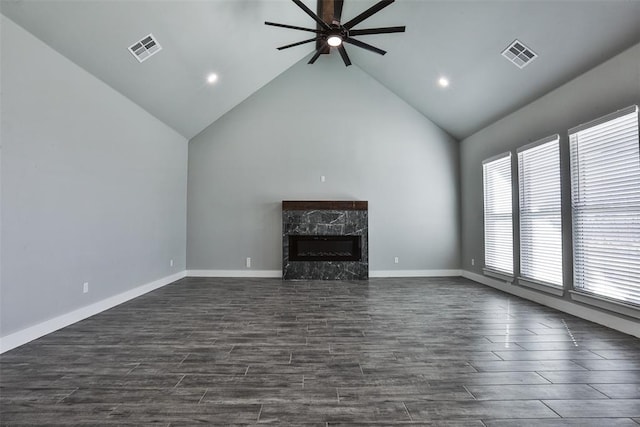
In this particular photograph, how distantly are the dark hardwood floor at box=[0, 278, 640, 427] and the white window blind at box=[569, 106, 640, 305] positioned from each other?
537mm

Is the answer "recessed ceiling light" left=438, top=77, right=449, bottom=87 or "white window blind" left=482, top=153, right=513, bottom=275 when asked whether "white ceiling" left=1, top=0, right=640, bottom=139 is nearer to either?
"recessed ceiling light" left=438, top=77, right=449, bottom=87

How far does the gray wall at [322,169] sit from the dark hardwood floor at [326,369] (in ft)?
7.87

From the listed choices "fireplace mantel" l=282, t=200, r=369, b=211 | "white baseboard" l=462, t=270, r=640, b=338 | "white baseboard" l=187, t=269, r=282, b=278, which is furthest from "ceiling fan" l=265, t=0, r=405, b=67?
"white baseboard" l=187, t=269, r=282, b=278

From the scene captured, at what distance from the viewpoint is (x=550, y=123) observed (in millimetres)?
4078

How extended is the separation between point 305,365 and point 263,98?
5.50 metres

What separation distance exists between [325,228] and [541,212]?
3477 millimetres

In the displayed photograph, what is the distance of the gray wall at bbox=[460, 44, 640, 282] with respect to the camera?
313cm

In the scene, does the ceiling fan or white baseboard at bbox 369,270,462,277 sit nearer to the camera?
the ceiling fan

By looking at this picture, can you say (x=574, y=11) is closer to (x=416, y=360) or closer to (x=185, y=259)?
(x=416, y=360)

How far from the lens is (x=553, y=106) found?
404 centimetres

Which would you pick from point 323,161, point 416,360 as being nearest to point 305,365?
point 416,360

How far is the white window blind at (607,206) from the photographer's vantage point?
117 inches

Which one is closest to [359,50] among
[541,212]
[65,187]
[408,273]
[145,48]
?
[145,48]

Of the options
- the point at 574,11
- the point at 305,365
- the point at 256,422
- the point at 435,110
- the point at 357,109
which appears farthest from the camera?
the point at 357,109
